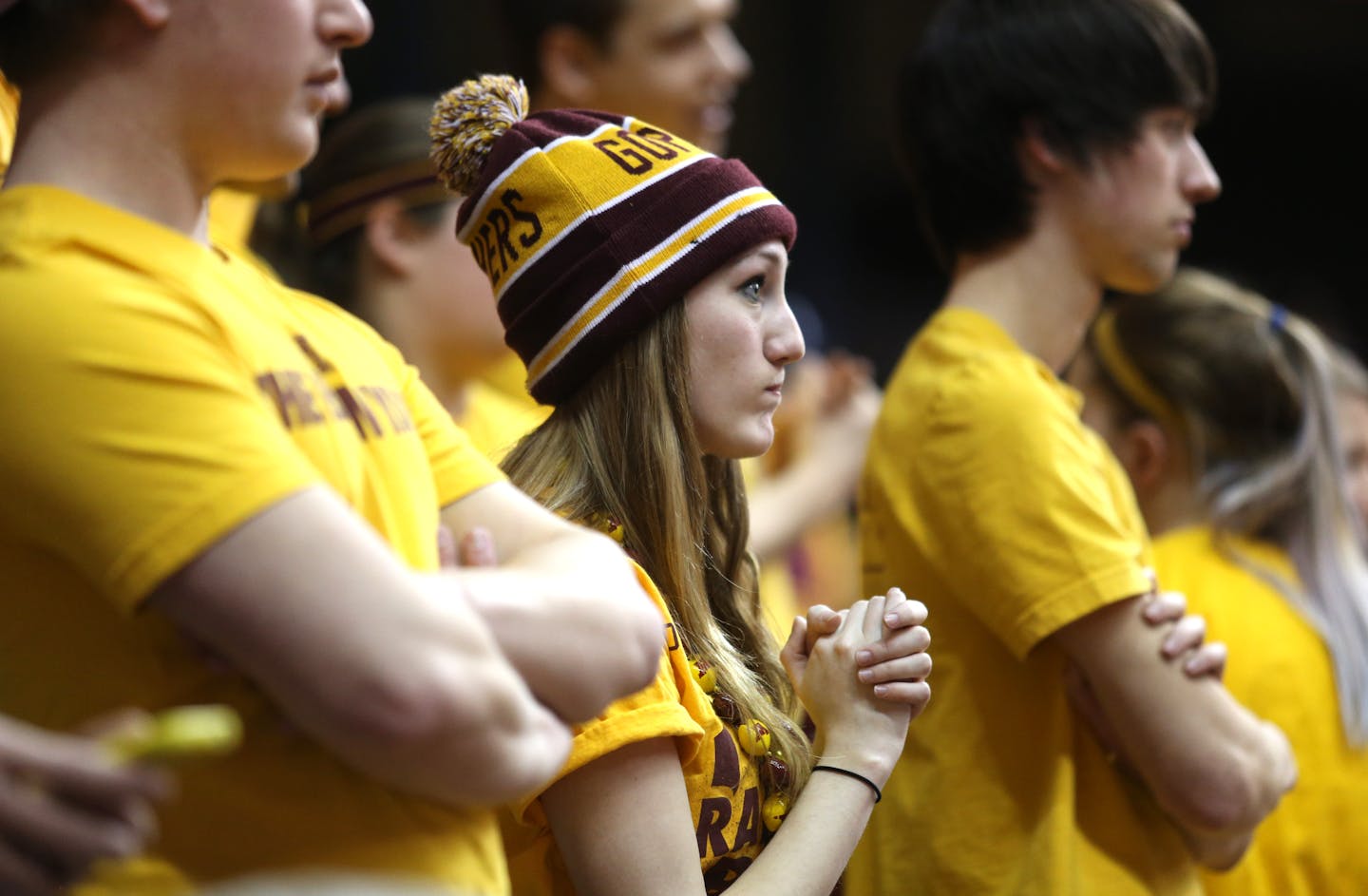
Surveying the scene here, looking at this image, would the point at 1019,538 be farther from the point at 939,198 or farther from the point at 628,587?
the point at 628,587

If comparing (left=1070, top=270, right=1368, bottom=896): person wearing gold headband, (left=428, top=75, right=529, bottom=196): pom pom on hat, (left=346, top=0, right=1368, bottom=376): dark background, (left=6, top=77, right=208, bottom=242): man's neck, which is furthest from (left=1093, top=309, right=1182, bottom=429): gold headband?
(left=346, top=0, right=1368, bottom=376): dark background

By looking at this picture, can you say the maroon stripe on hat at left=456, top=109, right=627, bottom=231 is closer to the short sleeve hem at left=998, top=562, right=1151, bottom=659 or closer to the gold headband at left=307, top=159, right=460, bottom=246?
the short sleeve hem at left=998, top=562, right=1151, bottom=659

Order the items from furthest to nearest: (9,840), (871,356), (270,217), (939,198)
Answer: (871,356), (270,217), (939,198), (9,840)

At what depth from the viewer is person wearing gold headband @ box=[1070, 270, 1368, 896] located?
112 inches

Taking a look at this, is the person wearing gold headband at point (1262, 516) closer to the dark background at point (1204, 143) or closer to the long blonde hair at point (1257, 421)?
the long blonde hair at point (1257, 421)

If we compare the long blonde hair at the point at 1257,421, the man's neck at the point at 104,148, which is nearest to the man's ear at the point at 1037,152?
the long blonde hair at the point at 1257,421

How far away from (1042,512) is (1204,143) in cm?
672

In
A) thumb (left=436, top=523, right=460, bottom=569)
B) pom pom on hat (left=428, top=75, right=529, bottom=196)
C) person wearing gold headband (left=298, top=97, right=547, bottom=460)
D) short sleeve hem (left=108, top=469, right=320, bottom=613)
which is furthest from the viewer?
person wearing gold headband (left=298, top=97, right=547, bottom=460)

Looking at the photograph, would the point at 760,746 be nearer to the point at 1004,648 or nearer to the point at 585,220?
the point at 1004,648

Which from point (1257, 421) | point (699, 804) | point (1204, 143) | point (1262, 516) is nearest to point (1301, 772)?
point (1262, 516)

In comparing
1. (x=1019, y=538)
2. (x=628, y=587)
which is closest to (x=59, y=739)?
(x=628, y=587)

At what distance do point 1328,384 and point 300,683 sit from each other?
2.44 m

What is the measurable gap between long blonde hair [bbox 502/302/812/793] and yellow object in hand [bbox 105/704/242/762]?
90 centimetres

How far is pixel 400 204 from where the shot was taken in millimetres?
3229
